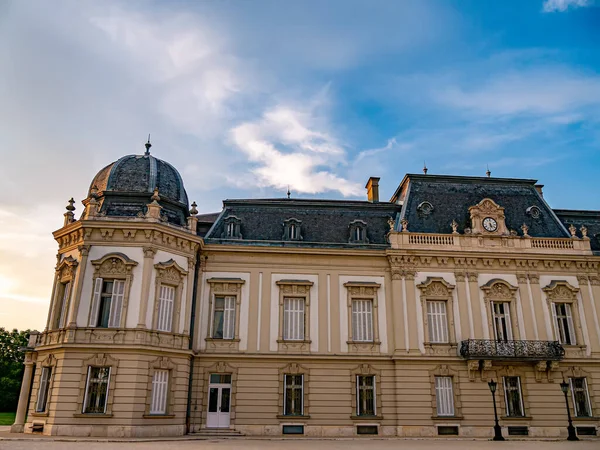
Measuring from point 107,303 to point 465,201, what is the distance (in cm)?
2118

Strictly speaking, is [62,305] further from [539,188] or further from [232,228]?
[539,188]

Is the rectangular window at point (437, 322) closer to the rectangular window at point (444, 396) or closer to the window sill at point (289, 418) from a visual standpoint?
the rectangular window at point (444, 396)

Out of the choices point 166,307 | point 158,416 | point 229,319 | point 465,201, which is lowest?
point 158,416

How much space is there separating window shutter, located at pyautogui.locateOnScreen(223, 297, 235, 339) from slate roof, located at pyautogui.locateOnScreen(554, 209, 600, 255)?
69.5 ft

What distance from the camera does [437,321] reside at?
2681 cm

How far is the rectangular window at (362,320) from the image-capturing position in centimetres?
2639

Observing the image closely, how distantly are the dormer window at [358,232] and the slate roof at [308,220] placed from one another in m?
0.30

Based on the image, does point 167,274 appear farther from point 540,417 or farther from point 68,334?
point 540,417

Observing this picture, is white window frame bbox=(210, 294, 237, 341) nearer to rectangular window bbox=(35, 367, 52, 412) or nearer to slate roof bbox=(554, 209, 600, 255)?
rectangular window bbox=(35, 367, 52, 412)

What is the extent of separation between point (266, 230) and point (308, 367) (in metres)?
8.07

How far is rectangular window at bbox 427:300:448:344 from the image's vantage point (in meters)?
26.5

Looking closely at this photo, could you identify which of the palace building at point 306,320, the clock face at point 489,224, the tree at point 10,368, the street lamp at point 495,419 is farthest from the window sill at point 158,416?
the tree at point 10,368

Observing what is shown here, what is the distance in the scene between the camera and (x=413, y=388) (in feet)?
83.2

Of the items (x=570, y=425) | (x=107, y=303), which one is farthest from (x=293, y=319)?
(x=570, y=425)
